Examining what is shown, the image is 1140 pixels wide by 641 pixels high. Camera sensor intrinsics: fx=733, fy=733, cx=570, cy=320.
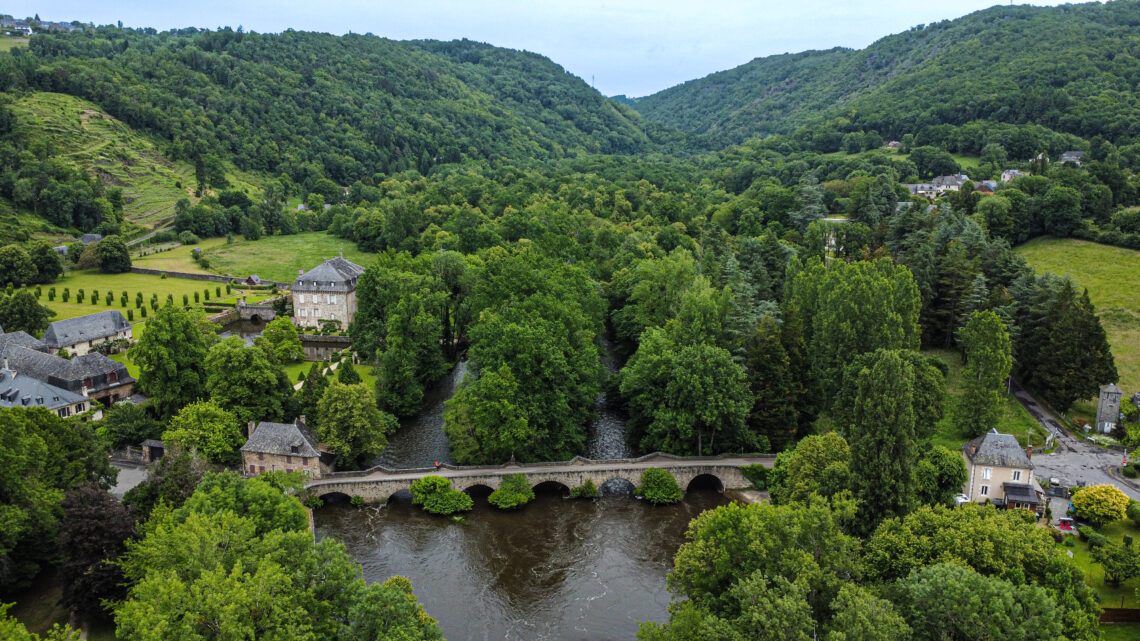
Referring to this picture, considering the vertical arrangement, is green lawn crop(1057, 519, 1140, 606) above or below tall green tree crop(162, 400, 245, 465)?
below

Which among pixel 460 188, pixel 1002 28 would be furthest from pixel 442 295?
pixel 1002 28

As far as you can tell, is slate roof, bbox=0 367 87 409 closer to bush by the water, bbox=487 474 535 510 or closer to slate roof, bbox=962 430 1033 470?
bush by the water, bbox=487 474 535 510

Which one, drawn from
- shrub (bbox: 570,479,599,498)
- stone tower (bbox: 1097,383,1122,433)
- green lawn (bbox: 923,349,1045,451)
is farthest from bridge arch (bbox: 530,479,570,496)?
stone tower (bbox: 1097,383,1122,433)

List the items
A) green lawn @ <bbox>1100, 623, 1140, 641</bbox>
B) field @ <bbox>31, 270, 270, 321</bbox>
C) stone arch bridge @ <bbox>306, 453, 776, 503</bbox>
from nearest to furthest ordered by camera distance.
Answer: green lawn @ <bbox>1100, 623, 1140, 641</bbox>, stone arch bridge @ <bbox>306, 453, 776, 503</bbox>, field @ <bbox>31, 270, 270, 321</bbox>

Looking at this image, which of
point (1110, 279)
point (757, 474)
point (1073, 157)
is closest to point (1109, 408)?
point (1110, 279)

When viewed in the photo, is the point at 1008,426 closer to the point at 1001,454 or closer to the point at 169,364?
the point at 1001,454

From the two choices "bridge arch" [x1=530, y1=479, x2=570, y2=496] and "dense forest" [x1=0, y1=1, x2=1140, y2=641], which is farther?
"bridge arch" [x1=530, y1=479, x2=570, y2=496]

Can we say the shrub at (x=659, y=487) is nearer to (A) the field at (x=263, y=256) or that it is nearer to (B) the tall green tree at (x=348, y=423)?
(B) the tall green tree at (x=348, y=423)

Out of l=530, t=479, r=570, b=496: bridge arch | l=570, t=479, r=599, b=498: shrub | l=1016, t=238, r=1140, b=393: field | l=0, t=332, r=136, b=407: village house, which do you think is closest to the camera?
l=570, t=479, r=599, b=498: shrub
